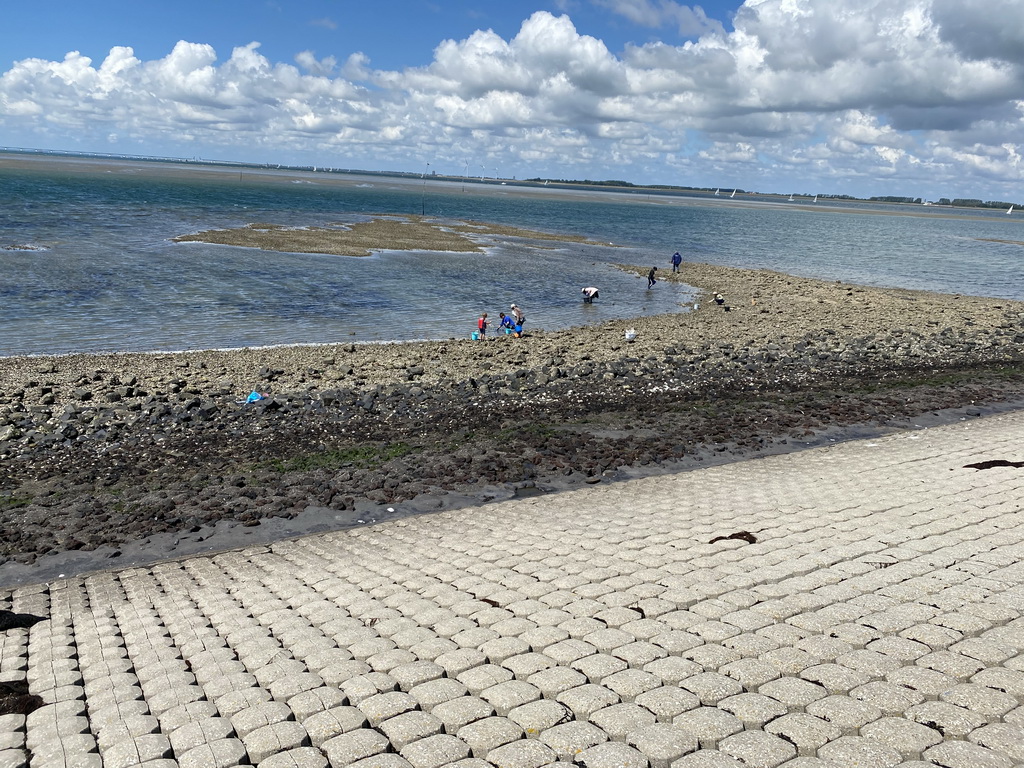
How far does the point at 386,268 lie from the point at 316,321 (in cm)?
1604

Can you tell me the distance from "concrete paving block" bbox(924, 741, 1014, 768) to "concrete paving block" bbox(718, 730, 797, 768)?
89 cm

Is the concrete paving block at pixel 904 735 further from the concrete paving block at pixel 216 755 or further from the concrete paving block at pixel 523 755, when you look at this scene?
the concrete paving block at pixel 216 755

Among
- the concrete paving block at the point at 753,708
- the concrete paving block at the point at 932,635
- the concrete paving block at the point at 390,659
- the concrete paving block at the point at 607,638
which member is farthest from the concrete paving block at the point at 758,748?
the concrete paving block at the point at 390,659

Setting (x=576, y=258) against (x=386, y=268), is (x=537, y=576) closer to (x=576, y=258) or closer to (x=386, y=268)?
(x=386, y=268)

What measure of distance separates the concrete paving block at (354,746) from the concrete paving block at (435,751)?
0.19m

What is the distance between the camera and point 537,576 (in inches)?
329

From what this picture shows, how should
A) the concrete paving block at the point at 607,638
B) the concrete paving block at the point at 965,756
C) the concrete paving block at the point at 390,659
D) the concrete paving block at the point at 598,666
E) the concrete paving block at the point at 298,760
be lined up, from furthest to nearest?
1. the concrete paving block at the point at 607,638
2. the concrete paving block at the point at 390,659
3. the concrete paving block at the point at 598,666
4. the concrete paving block at the point at 298,760
5. the concrete paving block at the point at 965,756

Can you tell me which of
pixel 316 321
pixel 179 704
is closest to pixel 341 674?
pixel 179 704

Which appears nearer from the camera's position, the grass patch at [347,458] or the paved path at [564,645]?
the paved path at [564,645]

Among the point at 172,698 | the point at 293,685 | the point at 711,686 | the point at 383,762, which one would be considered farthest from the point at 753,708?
the point at 172,698

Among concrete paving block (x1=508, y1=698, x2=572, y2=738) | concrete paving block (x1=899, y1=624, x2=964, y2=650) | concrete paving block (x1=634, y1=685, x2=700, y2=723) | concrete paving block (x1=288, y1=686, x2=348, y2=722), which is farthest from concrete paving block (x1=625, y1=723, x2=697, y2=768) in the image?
concrete paving block (x1=899, y1=624, x2=964, y2=650)

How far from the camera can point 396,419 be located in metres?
Result: 15.8

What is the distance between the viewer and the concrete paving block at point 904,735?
16.1 feet

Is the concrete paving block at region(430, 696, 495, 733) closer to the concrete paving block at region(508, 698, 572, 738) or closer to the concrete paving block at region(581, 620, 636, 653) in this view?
the concrete paving block at region(508, 698, 572, 738)
